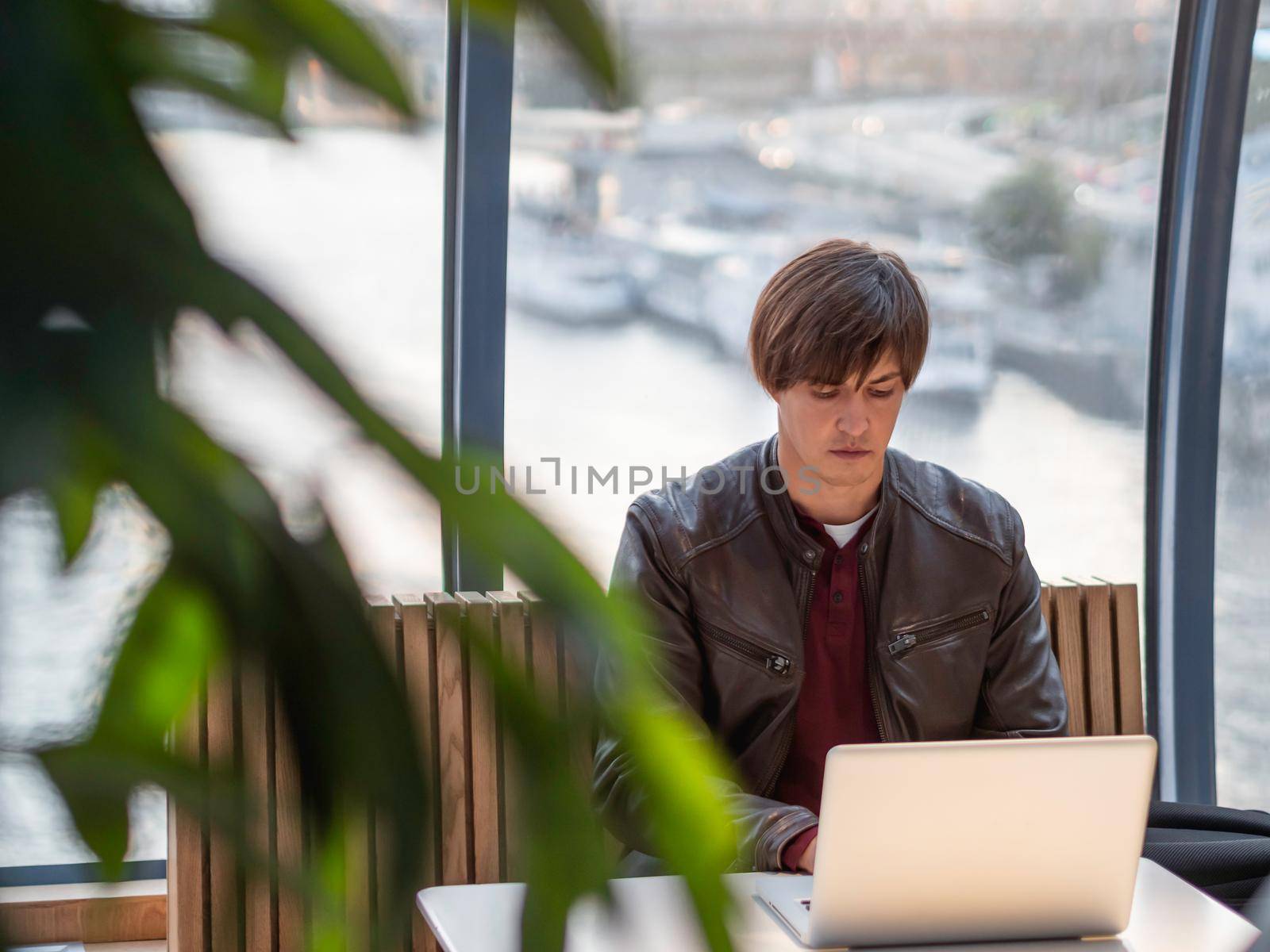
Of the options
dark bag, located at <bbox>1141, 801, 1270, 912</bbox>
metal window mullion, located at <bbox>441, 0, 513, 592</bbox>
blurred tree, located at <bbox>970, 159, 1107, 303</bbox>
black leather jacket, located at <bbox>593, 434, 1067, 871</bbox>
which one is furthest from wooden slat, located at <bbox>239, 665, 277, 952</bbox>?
blurred tree, located at <bbox>970, 159, 1107, 303</bbox>

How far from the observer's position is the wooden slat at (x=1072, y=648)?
3.03 meters

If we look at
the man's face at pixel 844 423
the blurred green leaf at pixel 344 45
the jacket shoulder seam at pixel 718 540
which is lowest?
the jacket shoulder seam at pixel 718 540

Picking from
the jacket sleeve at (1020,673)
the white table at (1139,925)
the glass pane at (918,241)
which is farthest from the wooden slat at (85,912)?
the glass pane at (918,241)

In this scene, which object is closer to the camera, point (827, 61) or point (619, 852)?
point (619, 852)

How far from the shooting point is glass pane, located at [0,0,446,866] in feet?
0.60

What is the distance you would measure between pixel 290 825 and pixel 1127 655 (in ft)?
10.2

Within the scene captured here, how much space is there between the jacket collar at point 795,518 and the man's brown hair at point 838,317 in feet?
0.44

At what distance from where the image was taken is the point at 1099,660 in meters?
3.05

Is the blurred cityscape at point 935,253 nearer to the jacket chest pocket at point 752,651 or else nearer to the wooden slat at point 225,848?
the jacket chest pocket at point 752,651

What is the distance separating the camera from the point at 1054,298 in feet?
11.9

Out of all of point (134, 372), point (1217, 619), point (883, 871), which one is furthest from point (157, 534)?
point (1217, 619)

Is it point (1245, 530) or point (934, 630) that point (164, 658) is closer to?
point (934, 630)

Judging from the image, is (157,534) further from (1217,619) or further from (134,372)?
(1217,619)

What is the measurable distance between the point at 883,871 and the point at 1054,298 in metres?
2.47
